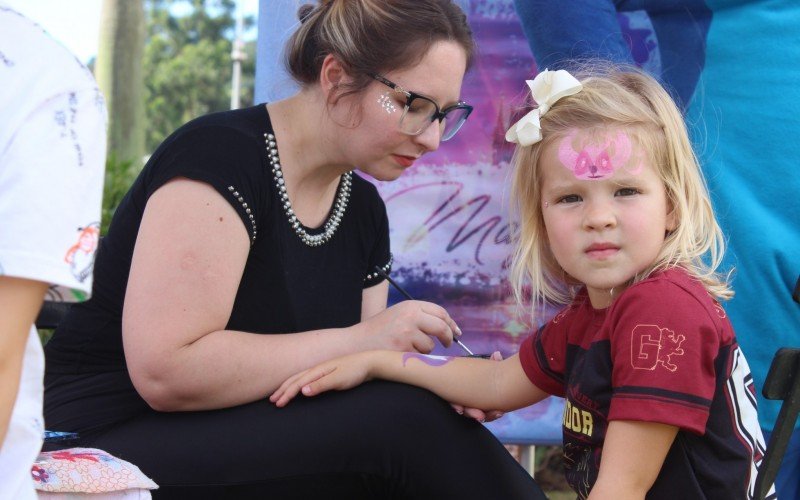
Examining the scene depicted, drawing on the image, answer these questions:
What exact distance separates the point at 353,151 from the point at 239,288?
380 mm

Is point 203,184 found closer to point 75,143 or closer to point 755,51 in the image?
point 75,143

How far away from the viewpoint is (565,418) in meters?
1.75

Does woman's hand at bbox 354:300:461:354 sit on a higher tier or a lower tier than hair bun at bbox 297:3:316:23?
lower

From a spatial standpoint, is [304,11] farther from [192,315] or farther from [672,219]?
[672,219]

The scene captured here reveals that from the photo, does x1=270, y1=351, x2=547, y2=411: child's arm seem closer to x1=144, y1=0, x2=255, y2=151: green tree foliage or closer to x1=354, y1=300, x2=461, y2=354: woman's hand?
x1=354, y1=300, x2=461, y2=354: woman's hand

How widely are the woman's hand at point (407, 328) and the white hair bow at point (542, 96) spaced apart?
1.33ft

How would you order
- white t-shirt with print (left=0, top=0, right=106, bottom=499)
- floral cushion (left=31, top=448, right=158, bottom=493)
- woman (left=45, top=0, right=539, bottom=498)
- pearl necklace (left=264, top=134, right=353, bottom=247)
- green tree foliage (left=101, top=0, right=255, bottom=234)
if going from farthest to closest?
green tree foliage (left=101, top=0, right=255, bottom=234), pearl necklace (left=264, top=134, right=353, bottom=247), woman (left=45, top=0, right=539, bottom=498), floral cushion (left=31, top=448, right=158, bottom=493), white t-shirt with print (left=0, top=0, right=106, bottom=499)

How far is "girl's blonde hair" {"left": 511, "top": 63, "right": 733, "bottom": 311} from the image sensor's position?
5.59 feet

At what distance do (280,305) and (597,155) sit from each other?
73cm

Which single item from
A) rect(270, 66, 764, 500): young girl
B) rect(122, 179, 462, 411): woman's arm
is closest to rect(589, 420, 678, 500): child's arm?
rect(270, 66, 764, 500): young girl

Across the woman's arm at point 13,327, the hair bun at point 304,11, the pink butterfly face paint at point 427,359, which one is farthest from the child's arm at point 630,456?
the hair bun at point 304,11

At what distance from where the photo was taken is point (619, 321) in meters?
1.58

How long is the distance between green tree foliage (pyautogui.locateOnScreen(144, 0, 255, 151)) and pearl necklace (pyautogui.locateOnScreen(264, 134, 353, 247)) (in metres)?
35.1

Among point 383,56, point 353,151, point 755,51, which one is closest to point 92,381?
point 353,151
